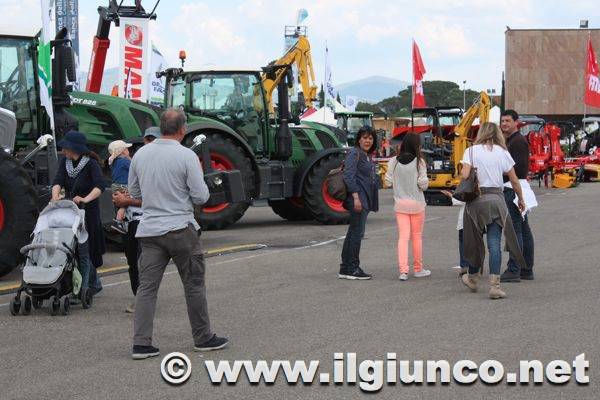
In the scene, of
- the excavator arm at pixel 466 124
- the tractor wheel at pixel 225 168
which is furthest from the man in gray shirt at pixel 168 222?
the excavator arm at pixel 466 124

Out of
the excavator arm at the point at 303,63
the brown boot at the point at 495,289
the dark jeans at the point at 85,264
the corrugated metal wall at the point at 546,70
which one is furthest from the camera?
the corrugated metal wall at the point at 546,70

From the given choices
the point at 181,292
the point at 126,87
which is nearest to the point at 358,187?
the point at 181,292

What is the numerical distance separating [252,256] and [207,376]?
7.39 meters

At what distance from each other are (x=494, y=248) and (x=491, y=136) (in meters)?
1.10

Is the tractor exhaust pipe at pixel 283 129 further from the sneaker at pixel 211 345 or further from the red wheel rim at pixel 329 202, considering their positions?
the sneaker at pixel 211 345

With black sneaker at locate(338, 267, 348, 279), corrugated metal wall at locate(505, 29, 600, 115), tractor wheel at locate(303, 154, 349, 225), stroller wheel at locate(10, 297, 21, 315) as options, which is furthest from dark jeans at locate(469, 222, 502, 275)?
corrugated metal wall at locate(505, 29, 600, 115)

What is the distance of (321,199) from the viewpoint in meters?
19.6

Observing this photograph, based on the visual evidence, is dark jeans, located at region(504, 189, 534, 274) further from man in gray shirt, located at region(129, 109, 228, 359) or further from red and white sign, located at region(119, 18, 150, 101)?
red and white sign, located at region(119, 18, 150, 101)

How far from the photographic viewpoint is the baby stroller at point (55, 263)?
32.7ft

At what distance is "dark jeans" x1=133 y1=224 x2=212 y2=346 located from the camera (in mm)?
8016

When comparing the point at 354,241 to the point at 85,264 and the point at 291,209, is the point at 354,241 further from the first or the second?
the point at 291,209

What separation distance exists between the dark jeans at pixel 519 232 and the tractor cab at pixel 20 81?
20.2ft

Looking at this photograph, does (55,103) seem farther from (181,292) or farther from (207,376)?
(207,376)

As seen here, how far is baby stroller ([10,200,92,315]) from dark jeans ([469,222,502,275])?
3804 millimetres
